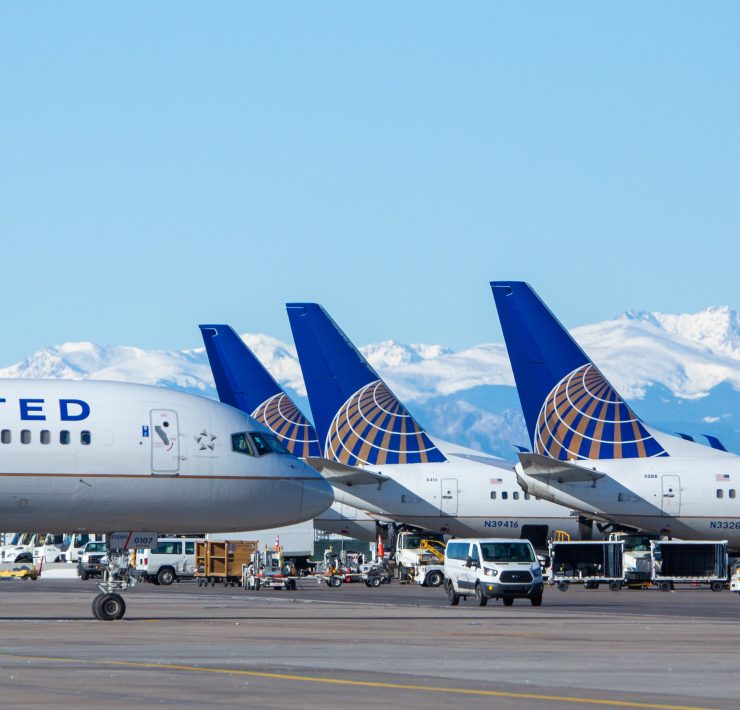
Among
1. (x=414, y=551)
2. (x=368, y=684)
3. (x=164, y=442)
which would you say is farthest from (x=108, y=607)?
(x=414, y=551)

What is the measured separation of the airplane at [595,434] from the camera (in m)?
79.9

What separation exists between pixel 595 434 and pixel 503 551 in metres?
22.8

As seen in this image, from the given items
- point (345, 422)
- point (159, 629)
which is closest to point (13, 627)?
point (159, 629)

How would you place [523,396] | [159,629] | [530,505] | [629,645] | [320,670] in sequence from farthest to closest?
1. [530,505]
2. [523,396]
3. [159,629]
4. [629,645]
5. [320,670]

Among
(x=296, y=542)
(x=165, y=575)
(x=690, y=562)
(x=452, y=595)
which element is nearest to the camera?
(x=452, y=595)

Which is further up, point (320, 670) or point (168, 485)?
point (168, 485)

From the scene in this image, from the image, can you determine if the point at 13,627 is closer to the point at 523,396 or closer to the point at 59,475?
the point at 59,475

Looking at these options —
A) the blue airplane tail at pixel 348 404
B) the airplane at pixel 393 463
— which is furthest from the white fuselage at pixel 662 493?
the blue airplane tail at pixel 348 404

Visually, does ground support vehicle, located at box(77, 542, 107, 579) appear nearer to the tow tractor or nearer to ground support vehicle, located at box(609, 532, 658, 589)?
the tow tractor

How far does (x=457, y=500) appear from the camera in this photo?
8825cm

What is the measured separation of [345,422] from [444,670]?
62.6 m

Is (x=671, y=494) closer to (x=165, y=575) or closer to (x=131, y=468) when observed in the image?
(x=165, y=575)

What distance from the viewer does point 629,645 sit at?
118ft

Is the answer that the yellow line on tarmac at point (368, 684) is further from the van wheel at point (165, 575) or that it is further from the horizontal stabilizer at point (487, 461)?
the horizontal stabilizer at point (487, 461)
